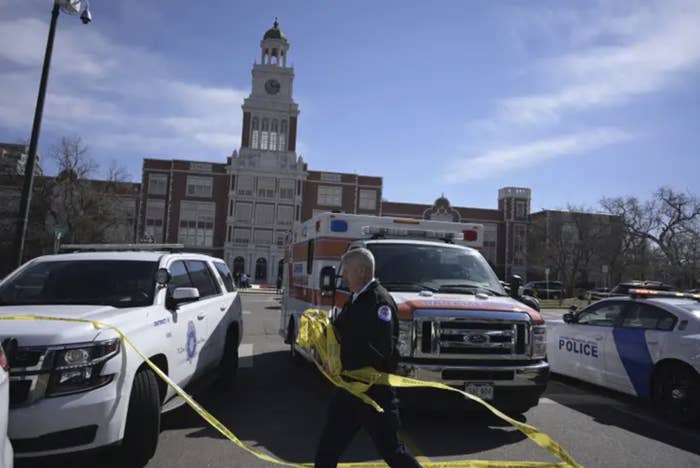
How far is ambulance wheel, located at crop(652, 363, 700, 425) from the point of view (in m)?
6.23

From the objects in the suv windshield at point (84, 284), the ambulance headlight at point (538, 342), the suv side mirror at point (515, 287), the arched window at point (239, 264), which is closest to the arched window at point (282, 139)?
the arched window at point (239, 264)

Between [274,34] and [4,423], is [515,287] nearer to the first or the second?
[4,423]

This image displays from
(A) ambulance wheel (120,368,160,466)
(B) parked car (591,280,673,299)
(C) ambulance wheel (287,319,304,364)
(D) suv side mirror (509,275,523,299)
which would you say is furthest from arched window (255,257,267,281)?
(A) ambulance wheel (120,368,160,466)

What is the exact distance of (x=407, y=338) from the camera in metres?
5.43

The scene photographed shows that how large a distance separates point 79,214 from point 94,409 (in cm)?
4678

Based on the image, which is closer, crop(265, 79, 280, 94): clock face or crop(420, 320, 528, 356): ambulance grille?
crop(420, 320, 528, 356): ambulance grille

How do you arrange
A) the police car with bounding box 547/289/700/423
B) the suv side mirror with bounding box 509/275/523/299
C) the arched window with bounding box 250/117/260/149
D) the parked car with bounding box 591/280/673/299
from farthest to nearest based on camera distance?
the arched window with bounding box 250/117/260/149 → the parked car with bounding box 591/280/673/299 → the suv side mirror with bounding box 509/275/523/299 → the police car with bounding box 547/289/700/423

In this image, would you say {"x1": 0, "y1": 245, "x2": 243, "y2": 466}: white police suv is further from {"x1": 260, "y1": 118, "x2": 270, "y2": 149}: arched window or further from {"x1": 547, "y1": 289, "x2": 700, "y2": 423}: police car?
{"x1": 260, "y1": 118, "x2": 270, "y2": 149}: arched window

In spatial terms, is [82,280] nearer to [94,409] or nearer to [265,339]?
[94,409]

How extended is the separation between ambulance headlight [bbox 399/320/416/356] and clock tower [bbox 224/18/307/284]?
190ft

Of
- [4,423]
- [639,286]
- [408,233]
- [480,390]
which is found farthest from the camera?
[639,286]

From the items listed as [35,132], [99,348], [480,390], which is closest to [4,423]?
[99,348]

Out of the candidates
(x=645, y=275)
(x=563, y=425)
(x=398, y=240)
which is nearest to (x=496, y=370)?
(x=563, y=425)

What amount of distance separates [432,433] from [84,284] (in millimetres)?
3962
